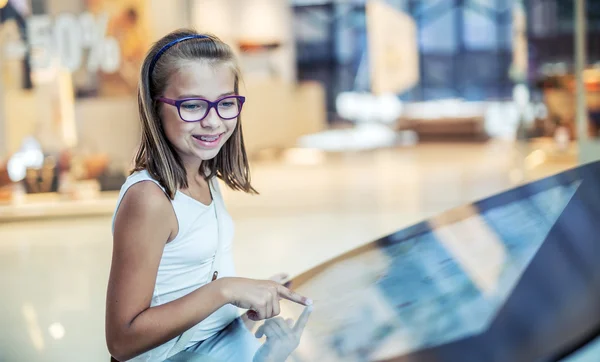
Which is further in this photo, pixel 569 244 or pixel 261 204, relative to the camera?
pixel 261 204

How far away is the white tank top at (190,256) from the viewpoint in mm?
1255

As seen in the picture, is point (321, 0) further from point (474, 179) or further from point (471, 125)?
point (474, 179)

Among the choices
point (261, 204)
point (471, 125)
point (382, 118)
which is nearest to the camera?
point (261, 204)

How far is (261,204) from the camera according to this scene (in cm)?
730

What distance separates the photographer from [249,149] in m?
12.0

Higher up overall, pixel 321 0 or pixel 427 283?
pixel 321 0

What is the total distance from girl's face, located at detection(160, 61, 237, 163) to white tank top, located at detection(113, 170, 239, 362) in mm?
88

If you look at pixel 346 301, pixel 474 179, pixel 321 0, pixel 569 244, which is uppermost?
pixel 321 0

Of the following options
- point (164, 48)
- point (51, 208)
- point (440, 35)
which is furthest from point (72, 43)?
point (440, 35)

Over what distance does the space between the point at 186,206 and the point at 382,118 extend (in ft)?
51.0

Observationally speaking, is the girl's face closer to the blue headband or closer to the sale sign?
the blue headband

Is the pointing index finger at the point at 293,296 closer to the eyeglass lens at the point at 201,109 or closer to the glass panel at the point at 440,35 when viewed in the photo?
the eyeglass lens at the point at 201,109

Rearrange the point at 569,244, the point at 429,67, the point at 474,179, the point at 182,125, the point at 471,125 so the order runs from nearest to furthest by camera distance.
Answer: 1. the point at 569,244
2. the point at 182,125
3. the point at 474,179
4. the point at 471,125
5. the point at 429,67

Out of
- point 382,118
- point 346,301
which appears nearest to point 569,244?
point 346,301
